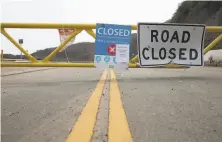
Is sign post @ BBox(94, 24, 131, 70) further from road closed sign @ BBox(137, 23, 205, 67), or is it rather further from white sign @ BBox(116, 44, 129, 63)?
road closed sign @ BBox(137, 23, 205, 67)

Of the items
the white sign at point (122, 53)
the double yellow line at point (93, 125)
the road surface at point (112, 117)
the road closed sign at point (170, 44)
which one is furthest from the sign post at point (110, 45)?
the double yellow line at point (93, 125)

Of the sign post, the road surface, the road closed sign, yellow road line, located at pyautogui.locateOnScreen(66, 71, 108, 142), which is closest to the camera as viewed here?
yellow road line, located at pyautogui.locateOnScreen(66, 71, 108, 142)

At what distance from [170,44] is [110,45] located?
54.6 inches

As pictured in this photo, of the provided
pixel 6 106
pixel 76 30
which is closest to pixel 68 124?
pixel 6 106

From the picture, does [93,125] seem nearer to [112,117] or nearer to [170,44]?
[112,117]

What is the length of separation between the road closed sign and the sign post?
36 centimetres

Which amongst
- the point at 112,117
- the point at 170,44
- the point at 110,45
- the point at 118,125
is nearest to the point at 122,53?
the point at 110,45

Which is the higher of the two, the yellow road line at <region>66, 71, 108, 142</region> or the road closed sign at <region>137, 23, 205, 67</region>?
the road closed sign at <region>137, 23, 205, 67</region>

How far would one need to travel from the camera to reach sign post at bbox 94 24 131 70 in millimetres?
7984

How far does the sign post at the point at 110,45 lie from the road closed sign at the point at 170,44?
36 cm

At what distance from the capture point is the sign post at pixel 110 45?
7.98 meters

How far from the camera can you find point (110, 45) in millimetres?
8016

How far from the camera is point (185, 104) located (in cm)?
437

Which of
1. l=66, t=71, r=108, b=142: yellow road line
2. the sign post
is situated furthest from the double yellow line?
the sign post
